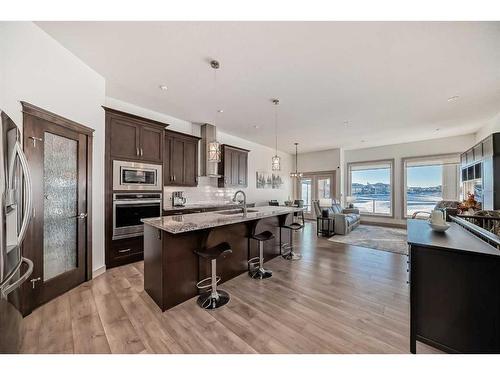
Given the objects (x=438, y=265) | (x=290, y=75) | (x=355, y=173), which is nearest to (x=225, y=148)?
(x=290, y=75)

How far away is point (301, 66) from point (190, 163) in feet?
10.2

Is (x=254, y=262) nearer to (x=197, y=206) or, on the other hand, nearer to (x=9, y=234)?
(x=197, y=206)

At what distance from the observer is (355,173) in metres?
8.20

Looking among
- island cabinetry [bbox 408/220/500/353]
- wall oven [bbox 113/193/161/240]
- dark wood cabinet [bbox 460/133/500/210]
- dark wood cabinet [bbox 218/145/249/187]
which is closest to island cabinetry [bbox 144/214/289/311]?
wall oven [bbox 113/193/161/240]

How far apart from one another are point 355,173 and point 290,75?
6663mm

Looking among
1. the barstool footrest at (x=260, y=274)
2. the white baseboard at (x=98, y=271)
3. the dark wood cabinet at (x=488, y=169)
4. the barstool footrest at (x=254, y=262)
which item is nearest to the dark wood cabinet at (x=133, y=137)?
the white baseboard at (x=98, y=271)

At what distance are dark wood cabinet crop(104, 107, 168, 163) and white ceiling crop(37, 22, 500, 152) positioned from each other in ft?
1.62

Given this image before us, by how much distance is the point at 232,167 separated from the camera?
5.70 metres

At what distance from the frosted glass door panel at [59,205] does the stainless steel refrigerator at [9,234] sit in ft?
3.13

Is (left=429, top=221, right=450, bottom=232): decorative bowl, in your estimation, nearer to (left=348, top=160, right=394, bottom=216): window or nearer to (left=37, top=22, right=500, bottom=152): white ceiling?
(left=37, top=22, right=500, bottom=152): white ceiling

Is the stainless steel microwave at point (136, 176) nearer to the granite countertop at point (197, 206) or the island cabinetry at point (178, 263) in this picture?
the granite countertop at point (197, 206)

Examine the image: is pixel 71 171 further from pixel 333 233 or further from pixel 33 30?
pixel 333 233

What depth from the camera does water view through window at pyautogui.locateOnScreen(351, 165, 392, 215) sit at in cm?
749

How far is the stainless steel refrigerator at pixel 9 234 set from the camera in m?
1.22
